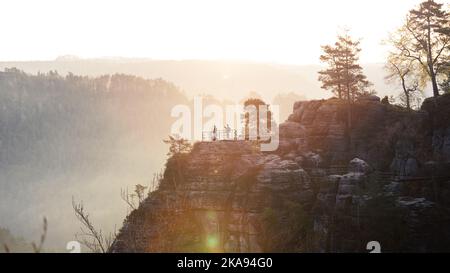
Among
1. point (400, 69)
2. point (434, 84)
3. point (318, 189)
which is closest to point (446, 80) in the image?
point (400, 69)

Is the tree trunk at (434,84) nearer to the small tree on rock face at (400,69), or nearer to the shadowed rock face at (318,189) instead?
the shadowed rock face at (318,189)

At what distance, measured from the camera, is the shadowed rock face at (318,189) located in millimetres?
38188

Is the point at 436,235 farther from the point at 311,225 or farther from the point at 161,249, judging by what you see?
the point at 161,249

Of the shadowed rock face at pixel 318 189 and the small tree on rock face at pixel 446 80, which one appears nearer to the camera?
the shadowed rock face at pixel 318 189

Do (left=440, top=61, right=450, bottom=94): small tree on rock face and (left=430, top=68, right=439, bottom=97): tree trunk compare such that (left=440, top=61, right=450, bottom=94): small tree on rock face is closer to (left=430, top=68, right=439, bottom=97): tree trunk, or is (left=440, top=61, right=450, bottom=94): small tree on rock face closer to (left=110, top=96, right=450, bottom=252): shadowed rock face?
(left=430, top=68, right=439, bottom=97): tree trunk

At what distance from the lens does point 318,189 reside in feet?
148

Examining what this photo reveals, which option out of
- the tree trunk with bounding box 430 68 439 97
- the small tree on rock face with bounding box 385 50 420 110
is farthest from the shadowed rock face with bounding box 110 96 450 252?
the small tree on rock face with bounding box 385 50 420 110

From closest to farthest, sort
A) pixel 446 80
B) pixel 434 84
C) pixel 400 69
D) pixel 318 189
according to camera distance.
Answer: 1. pixel 318 189
2. pixel 434 84
3. pixel 400 69
4. pixel 446 80

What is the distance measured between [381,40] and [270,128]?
18.7 m

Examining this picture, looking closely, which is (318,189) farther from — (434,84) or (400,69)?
(400,69)

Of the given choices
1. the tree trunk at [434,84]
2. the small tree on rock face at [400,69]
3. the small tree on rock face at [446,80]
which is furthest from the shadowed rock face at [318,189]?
the small tree on rock face at [446,80]

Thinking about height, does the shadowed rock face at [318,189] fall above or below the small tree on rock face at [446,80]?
below
